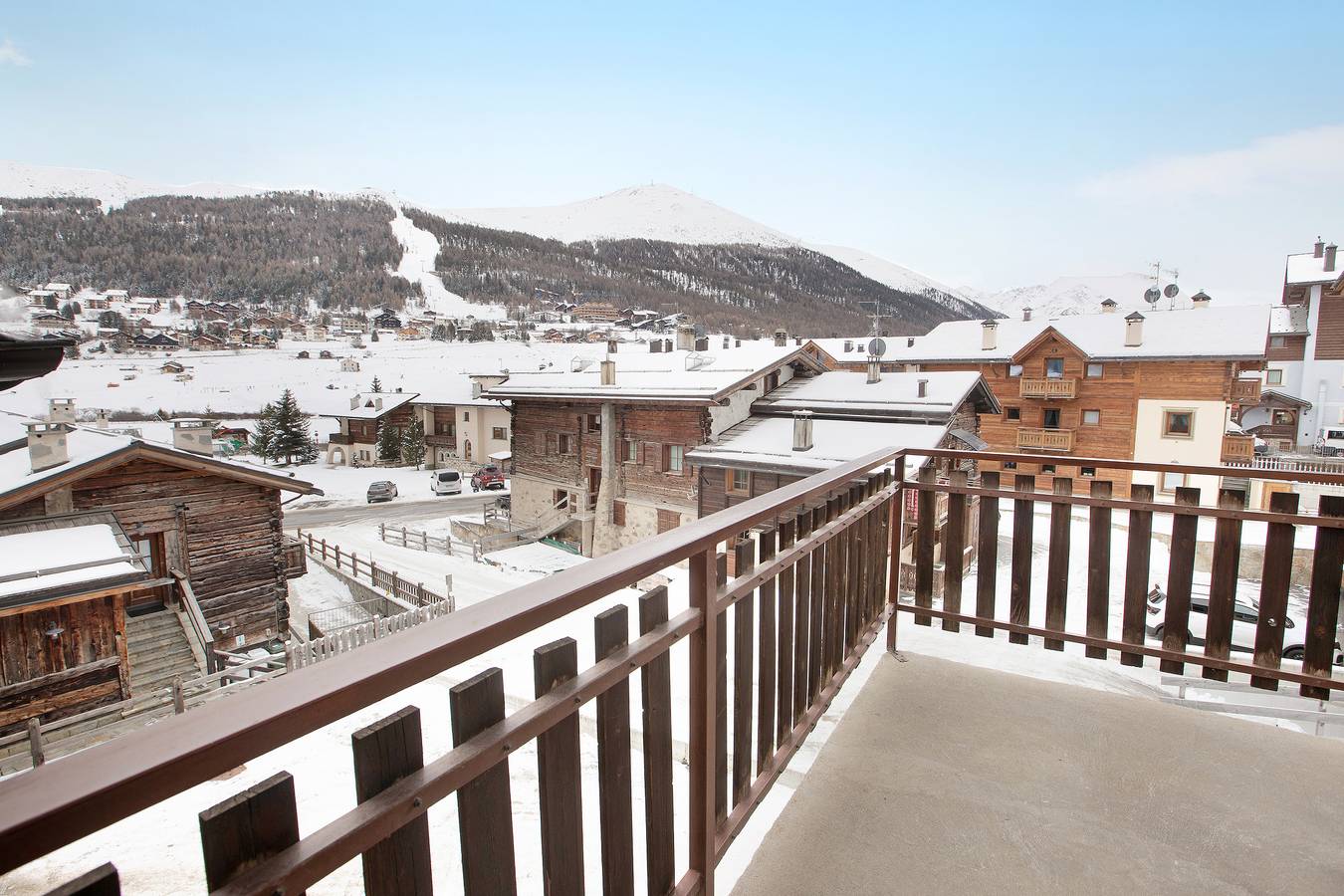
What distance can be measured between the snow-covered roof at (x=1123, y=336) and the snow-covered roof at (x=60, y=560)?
27.2m

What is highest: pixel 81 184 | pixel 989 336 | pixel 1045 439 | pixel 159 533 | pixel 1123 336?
→ pixel 81 184

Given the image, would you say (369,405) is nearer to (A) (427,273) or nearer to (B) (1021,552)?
(B) (1021,552)

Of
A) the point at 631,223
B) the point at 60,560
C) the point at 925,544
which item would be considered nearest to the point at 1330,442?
the point at 925,544

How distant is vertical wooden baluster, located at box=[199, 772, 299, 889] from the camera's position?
0.70 meters

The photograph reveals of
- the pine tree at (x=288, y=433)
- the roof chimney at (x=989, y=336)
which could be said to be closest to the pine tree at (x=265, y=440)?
the pine tree at (x=288, y=433)

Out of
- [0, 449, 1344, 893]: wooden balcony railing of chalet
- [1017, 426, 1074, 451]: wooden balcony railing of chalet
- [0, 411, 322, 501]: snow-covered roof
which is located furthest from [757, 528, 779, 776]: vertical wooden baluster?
[1017, 426, 1074, 451]: wooden balcony railing of chalet

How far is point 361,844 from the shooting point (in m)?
0.84

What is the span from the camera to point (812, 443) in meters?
15.5

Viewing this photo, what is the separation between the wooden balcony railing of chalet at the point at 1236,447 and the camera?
22.5 metres

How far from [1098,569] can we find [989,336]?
2751 cm

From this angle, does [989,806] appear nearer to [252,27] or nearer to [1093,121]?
[1093,121]

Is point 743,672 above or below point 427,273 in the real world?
below

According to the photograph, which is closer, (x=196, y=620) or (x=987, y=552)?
(x=987, y=552)

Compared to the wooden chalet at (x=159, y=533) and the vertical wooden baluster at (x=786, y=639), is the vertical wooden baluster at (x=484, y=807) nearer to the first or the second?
the vertical wooden baluster at (x=786, y=639)
